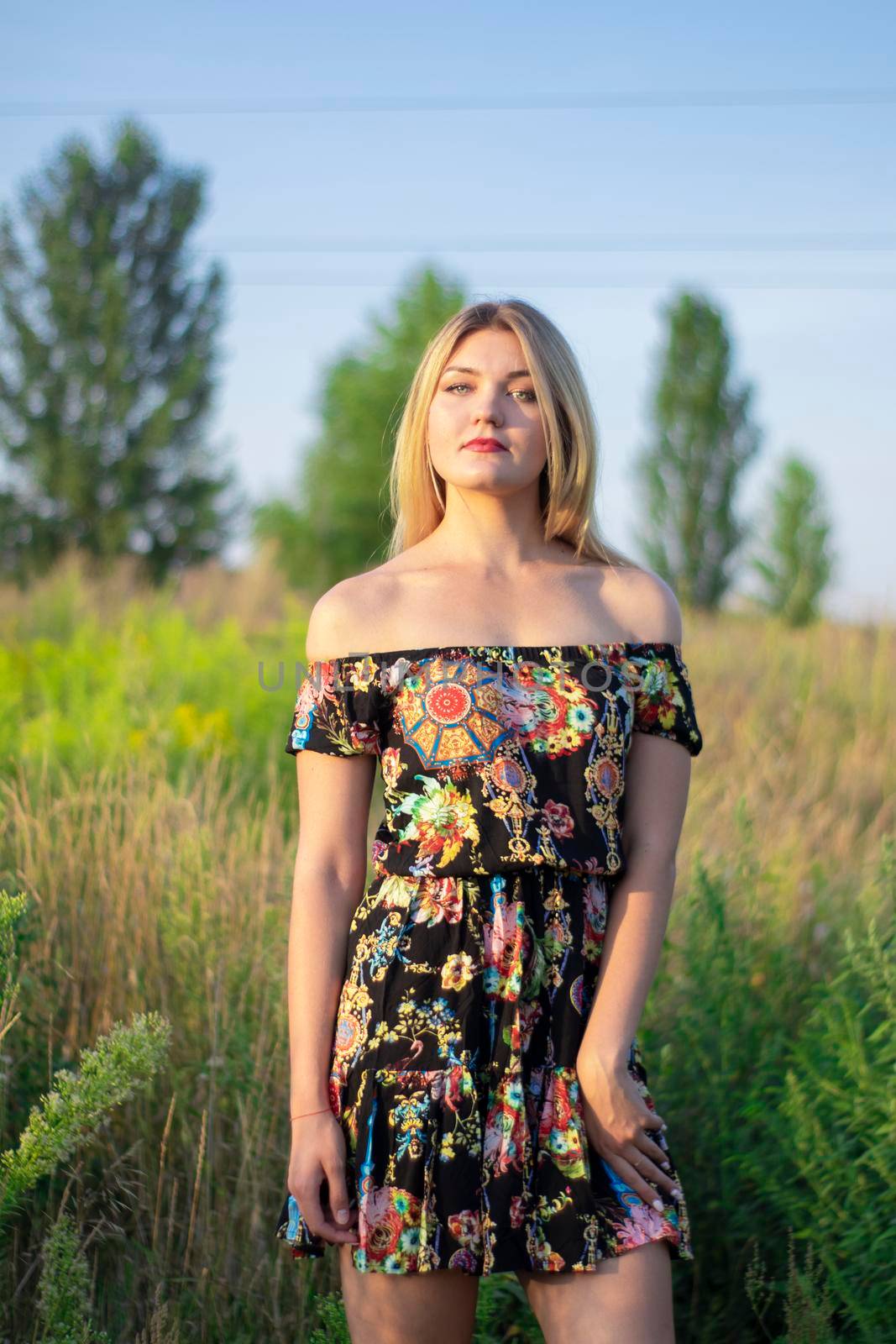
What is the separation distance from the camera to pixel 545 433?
1.96m

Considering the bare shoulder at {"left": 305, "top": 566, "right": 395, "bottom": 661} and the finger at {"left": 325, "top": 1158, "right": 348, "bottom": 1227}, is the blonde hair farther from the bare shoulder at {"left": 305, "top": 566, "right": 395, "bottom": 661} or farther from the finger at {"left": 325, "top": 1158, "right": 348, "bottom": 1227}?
the finger at {"left": 325, "top": 1158, "right": 348, "bottom": 1227}

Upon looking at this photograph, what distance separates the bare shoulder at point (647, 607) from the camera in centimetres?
193

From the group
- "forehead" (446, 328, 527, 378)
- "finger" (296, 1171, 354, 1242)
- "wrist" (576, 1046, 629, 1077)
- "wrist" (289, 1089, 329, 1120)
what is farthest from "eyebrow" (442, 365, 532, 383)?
"finger" (296, 1171, 354, 1242)

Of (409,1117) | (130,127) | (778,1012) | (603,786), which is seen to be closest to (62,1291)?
(409,1117)

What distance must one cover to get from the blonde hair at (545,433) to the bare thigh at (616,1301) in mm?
1050

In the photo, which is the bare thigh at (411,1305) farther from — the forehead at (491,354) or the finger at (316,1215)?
the forehead at (491,354)

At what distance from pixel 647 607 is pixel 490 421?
15.0 inches

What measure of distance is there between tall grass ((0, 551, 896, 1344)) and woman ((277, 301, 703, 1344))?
88 centimetres

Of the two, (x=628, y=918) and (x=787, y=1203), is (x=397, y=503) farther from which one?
(x=787, y=1203)

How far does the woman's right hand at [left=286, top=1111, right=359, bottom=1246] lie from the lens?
5.67 ft

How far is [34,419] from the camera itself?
30.0 meters

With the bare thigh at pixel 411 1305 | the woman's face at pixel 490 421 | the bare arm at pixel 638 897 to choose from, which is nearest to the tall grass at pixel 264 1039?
the bare arm at pixel 638 897

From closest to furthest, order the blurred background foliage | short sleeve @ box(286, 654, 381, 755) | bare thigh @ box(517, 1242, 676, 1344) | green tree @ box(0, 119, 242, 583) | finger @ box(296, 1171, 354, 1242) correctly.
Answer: bare thigh @ box(517, 1242, 676, 1344) < finger @ box(296, 1171, 354, 1242) < short sleeve @ box(286, 654, 381, 755) < the blurred background foliage < green tree @ box(0, 119, 242, 583)

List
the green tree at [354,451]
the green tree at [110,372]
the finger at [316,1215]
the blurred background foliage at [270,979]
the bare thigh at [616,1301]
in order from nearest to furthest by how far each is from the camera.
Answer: the bare thigh at [616,1301] → the finger at [316,1215] → the blurred background foliage at [270,979] → the green tree at [110,372] → the green tree at [354,451]
